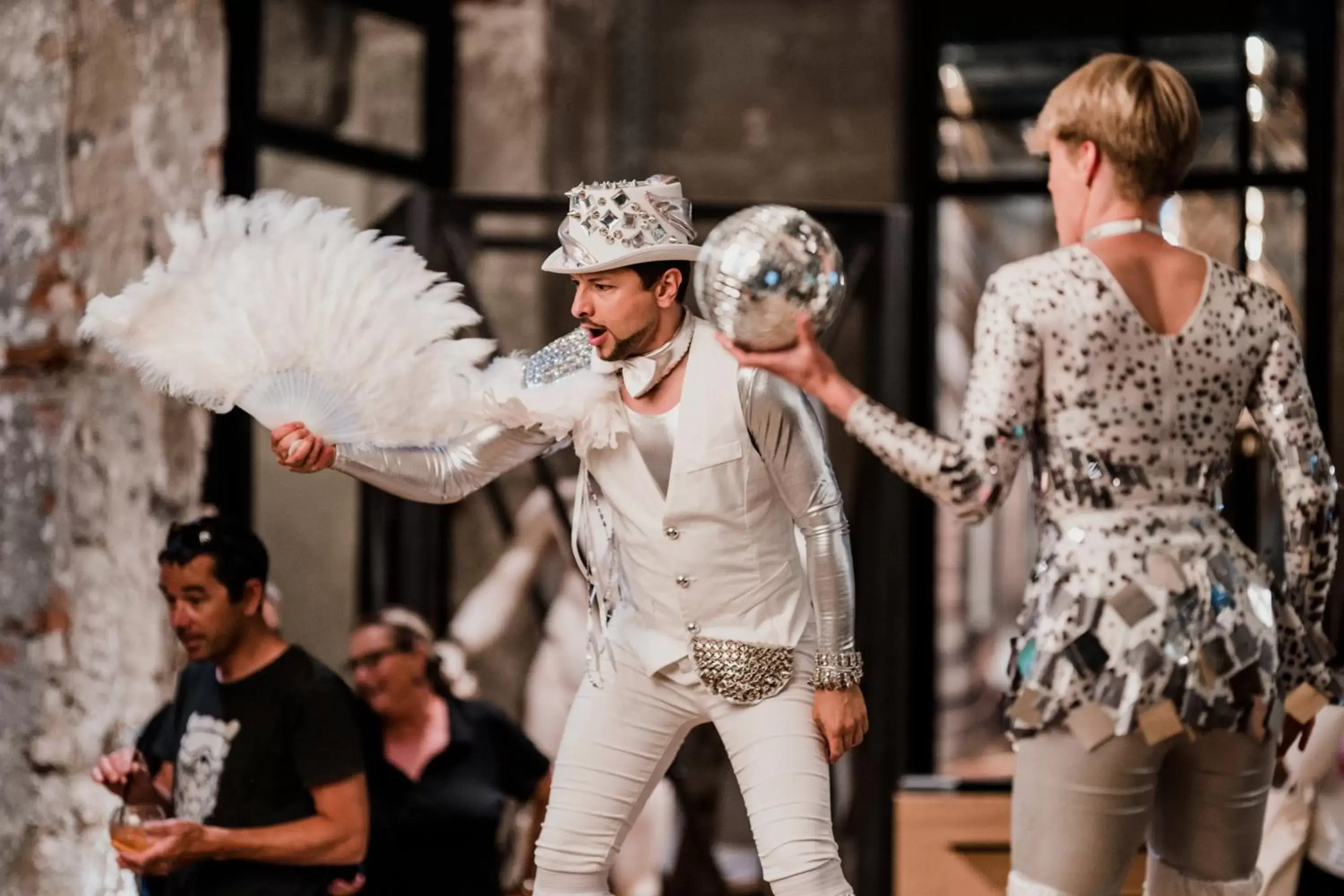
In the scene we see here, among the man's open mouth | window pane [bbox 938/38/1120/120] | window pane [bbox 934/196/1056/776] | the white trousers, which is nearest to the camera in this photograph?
the white trousers

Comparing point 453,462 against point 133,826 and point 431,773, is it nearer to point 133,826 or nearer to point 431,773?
point 133,826

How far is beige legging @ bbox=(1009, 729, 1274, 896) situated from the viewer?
→ 2.40 meters

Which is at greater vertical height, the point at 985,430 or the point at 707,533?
the point at 985,430

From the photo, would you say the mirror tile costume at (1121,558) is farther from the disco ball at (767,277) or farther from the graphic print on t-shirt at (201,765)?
the graphic print on t-shirt at (201,765)

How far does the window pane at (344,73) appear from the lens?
230 inches

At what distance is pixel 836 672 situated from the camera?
2902 millimetres

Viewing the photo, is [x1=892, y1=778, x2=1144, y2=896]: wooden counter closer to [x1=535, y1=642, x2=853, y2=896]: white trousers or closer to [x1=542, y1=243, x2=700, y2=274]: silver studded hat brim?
[x1=535, y1=642, x2=853, y2=896]: white trousers

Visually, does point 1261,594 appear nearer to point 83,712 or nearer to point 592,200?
point 592,200

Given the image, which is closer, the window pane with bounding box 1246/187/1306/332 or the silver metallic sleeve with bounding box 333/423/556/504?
the silver metallic sleeve with bounding box 333/423/556/504

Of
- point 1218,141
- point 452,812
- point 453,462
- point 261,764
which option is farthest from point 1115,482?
point 1218,141

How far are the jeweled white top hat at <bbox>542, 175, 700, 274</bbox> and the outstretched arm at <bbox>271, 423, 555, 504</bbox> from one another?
279mm

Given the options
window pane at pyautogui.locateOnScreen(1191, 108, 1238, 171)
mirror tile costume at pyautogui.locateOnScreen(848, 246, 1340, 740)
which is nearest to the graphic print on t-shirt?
mirror tile costume at pyautogui.locateOnScreen(848, 246, 1340, 740)

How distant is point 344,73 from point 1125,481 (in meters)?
4.42

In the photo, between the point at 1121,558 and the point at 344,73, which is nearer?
the point at 1121,558
